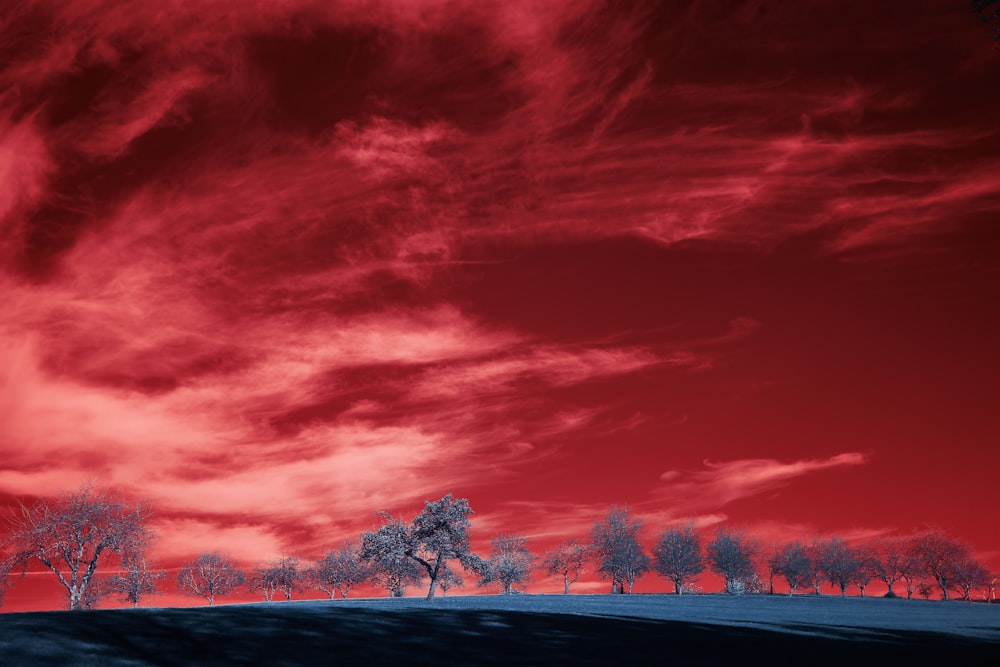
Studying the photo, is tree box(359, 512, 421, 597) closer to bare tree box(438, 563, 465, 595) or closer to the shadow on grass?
bare tree box(438, 563, 465, 595)

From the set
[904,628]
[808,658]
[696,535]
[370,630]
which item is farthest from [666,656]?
[696,535]

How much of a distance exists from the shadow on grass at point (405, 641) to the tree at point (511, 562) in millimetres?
101745

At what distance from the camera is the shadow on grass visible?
2703 centimetres

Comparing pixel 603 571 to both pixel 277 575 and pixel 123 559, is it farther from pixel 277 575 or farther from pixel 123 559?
pixel 123 559

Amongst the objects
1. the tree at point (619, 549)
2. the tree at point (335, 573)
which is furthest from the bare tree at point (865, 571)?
the tree at point (335, 573)

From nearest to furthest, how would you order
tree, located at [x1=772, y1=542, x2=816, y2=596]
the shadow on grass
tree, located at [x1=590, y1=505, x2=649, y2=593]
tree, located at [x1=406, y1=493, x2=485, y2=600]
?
the shadow on grass < tree, located at [x1=406, y1=493, x2=485, y2=600] < tree, located at [x1=590, y1=505, x2=649, y2=593] < tree, located at [x1=772, y1=542, x2=816, y2=596]

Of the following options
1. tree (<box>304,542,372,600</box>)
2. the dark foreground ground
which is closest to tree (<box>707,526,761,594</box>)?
tree (<box>304,542,372,600</box>)

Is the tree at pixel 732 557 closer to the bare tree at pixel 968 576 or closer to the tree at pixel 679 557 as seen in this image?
the tree at pixel 679 557

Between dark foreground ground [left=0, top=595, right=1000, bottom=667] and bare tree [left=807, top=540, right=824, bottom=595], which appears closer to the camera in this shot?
dark foreground ground [left=0, top=595, right=1000, bottom=667]

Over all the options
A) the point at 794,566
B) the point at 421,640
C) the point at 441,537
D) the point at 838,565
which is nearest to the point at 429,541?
the point at 441,537

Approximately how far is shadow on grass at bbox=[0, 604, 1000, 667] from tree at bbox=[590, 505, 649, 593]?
101 metres

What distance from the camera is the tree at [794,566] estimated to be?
16975 centimetres

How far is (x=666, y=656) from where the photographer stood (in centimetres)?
2964

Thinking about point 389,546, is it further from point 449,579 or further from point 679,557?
point 679,557
